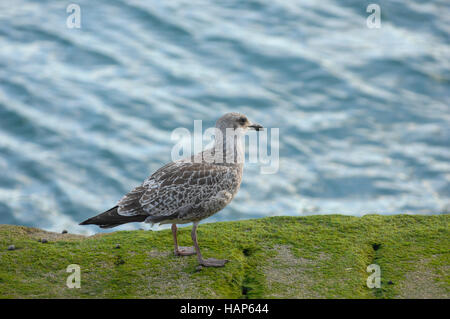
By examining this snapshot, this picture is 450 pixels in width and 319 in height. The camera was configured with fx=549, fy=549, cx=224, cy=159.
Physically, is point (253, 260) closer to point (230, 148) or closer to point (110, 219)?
point (230, 148)

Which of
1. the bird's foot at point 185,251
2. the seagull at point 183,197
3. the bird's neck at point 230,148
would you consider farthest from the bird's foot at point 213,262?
the bird's neck at point 230,148

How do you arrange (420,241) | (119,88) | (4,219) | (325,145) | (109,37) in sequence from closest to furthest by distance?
(420,241), (4,219), (325,145), (119,88), (109,37)

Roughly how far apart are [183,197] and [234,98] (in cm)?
944

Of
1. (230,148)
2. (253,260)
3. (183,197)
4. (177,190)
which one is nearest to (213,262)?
(253,260)

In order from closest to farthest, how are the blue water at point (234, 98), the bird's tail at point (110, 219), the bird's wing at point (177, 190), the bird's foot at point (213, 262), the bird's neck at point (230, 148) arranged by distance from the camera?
the bird's foot at point (213, 262)
the bird's tail at point (110, 219)
the bird's wing at point (177, 190)
the bird's neck at point (230, 148)
the blue water at point (234, 98)

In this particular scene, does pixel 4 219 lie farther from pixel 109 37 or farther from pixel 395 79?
pixel 395 79

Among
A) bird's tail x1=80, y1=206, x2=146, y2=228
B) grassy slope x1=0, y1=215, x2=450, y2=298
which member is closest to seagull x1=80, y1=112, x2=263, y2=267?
bird's tail x1=80, y1=206, x2=146, y2=228

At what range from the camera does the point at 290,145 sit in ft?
46.8

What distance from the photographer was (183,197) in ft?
21.0

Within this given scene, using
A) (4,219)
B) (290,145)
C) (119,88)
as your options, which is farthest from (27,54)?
(290,145)

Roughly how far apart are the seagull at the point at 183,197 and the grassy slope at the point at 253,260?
38cm

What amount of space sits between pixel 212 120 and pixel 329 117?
3202 millimetres

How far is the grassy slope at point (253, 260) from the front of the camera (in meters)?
5.68

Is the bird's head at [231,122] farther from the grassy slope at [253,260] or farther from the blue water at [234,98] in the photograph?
the blue water at [234,98]
